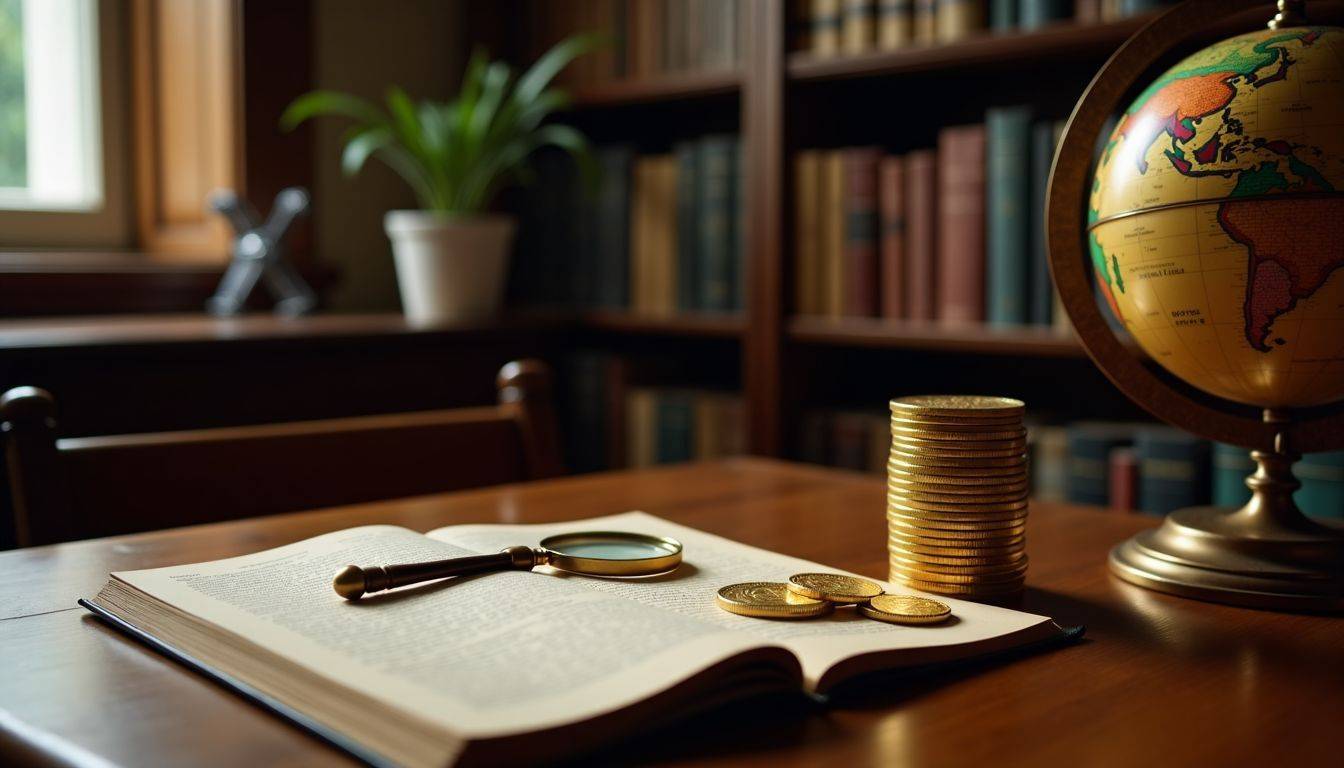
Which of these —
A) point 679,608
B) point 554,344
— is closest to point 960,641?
point 679,608

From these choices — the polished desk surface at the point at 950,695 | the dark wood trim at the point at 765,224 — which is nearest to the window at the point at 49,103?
the dark wood trim at the point at 765,224

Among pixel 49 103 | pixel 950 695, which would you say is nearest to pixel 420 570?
pixel 950 695

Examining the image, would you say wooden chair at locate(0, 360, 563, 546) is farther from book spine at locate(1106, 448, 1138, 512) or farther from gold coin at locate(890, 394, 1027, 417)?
book spine at locate(1106, 448, 1138, 512)

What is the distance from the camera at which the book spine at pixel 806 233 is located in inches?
85.7

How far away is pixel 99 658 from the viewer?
2.25 ft

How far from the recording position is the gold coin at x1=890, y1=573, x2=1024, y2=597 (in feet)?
2.62

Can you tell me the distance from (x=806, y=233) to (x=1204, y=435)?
1.31 metres

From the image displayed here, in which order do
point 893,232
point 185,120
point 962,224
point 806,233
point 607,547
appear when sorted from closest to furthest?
point 607,547
point 962,224
point 893,232
point 806,233
point 185,120

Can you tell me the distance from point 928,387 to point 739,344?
485 millimetres

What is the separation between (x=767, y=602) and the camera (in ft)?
2.43

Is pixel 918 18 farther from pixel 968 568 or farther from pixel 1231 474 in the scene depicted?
pixel 968 568

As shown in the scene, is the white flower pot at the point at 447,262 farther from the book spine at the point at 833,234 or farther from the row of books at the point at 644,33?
the book spine at the point at 833,234

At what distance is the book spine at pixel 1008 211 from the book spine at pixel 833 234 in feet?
0.89

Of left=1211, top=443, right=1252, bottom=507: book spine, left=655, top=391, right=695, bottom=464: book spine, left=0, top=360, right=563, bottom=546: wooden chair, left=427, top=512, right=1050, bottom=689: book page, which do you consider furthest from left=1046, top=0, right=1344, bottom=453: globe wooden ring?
left=655, top=391, right=695, bottom=464: book spine
